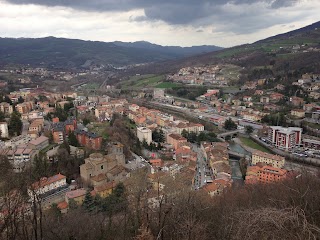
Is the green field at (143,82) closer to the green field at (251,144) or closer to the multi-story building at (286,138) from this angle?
the green field at (251,144)

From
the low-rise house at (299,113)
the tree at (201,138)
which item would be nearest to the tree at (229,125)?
the tree at (201,138)

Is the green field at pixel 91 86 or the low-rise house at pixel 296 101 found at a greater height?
the low-rise house at pixel 296 101

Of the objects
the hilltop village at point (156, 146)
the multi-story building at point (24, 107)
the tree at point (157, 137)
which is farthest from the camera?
the multi-story building at point (24, 107)

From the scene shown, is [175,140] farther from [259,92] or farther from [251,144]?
[259,92]

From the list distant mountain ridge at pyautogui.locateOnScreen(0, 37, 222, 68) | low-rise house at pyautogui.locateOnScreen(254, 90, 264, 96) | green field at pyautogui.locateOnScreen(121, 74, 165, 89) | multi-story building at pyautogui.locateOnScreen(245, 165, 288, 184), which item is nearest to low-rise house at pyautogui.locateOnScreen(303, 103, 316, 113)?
low-rise house at pyautogui.locateOnScreen(254, 90, 264, 96)

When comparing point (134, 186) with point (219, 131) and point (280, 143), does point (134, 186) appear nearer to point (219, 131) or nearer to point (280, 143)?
point (280, 143)

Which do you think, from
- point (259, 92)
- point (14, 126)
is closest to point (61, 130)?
point (14, 126)
